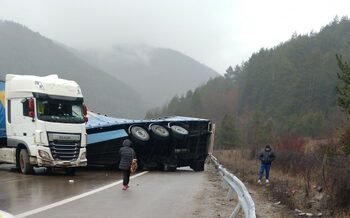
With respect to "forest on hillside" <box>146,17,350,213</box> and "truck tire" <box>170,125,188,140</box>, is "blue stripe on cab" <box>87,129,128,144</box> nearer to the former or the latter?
"truck tire" <box>170,125,188,140</box>

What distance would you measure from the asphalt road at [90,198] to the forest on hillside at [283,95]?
55.6 m

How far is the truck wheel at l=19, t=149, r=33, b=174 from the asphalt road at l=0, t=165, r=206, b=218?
48 centimetres

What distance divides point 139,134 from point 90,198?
9.55 m

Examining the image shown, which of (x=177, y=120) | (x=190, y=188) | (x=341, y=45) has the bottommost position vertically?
(x=190, y=188)

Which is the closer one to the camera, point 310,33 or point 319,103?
point 319,103

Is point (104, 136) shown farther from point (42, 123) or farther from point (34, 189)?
point (34, 189)

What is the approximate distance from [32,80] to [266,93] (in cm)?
9616

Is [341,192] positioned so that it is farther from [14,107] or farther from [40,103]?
[14,107]

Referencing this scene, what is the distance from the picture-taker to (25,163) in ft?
54.6

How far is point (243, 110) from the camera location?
124062mm

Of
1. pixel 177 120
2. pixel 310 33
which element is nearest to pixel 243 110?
pixel 310 33

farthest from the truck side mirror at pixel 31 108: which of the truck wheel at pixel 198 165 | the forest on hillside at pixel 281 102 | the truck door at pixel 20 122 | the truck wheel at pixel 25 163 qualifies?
the forest on hillside at pixel 281 102

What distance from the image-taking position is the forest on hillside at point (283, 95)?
80738 millimetres

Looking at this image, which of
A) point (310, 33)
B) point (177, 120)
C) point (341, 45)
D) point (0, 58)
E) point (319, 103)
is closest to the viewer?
point (177, 120)
